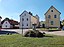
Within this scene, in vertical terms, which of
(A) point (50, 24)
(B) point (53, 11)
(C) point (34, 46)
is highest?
(B) point (53, 11)

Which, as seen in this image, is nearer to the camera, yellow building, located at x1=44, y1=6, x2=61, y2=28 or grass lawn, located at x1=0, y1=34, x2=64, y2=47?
grass lawn, located at x1=0, y1=34, x2=64, y2=47

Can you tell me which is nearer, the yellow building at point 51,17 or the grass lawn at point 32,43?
the grass lawn at point 32,43

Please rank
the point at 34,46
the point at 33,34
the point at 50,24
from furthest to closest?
the point at 50,24
the point at 33,34
the point at 34,46

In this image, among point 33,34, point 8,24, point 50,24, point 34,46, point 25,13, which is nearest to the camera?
point 34,46

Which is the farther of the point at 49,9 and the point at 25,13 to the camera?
the point at 25,13

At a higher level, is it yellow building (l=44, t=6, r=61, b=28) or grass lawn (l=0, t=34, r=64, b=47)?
yellow building (l=44, t=6, r=61, b=28)

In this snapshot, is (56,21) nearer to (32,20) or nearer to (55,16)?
(55,16)

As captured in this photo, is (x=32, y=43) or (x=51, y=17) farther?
(x=51, y=17)

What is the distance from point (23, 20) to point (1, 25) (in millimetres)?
14928

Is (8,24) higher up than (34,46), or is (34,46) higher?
(8,24)

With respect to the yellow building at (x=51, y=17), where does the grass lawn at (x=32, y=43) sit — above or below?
below

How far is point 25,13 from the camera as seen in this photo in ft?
219

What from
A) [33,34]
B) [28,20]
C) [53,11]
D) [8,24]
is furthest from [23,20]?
[33,34]

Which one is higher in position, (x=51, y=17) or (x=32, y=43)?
(x=51, y=17)
